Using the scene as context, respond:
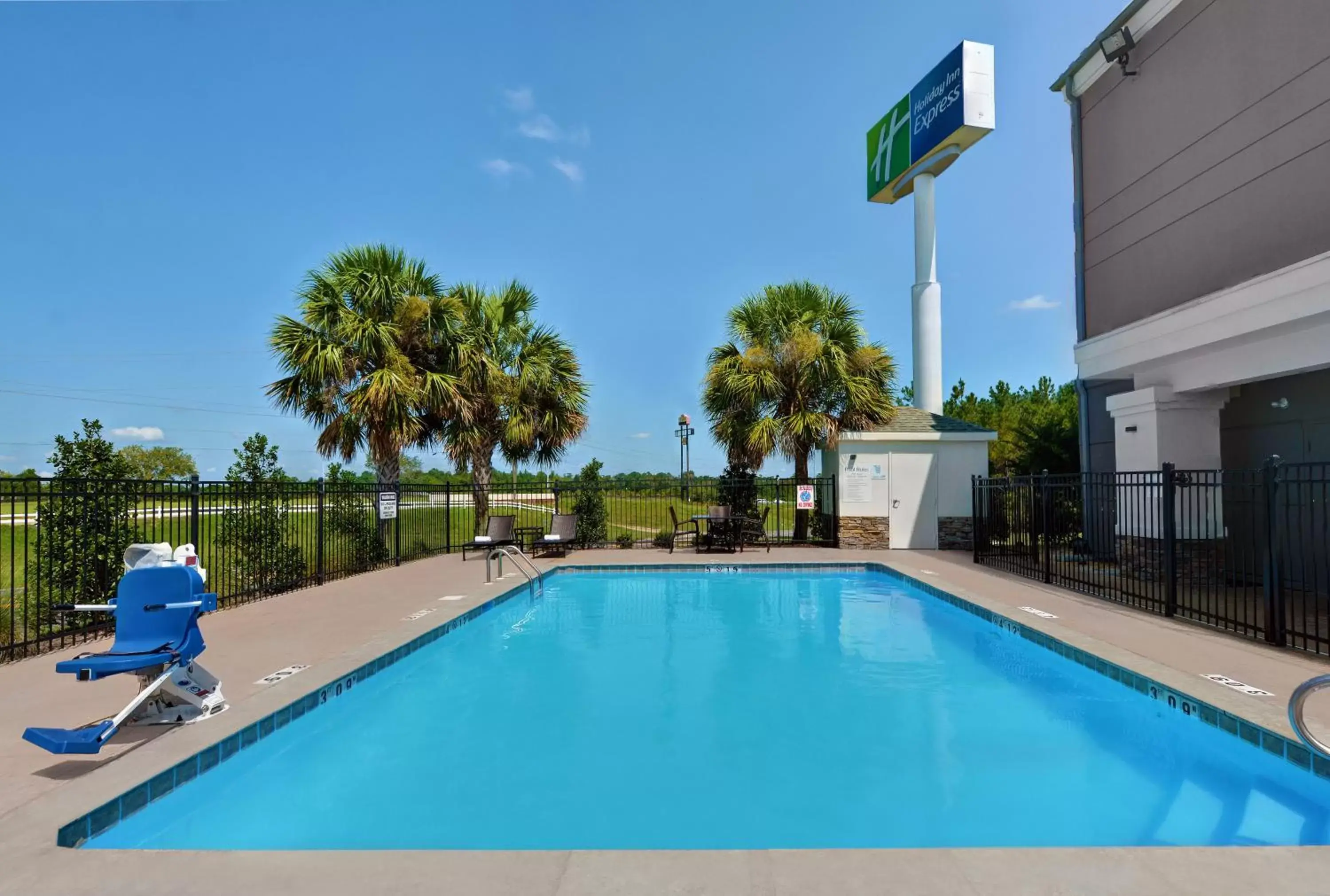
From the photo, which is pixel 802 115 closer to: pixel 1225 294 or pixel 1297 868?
pixel 1225 294

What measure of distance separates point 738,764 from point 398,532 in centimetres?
983

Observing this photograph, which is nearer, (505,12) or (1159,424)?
(1159,424)

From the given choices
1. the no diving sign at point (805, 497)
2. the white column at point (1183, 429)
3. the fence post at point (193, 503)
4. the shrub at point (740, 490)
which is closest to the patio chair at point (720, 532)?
the shrub at point (740, 490)

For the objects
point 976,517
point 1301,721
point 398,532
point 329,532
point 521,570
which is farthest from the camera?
point 398,532

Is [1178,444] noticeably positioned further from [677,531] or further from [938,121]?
[938,121]

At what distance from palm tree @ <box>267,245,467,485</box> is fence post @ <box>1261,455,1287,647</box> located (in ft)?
37.7

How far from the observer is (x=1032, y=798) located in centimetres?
355

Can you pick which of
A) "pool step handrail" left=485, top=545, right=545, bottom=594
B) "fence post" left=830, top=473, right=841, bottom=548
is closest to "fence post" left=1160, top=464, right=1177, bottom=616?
"fence post" left=830, top=473, right=841, bottom=548

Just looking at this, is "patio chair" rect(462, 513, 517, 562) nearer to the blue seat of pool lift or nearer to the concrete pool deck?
the concrete pool deck

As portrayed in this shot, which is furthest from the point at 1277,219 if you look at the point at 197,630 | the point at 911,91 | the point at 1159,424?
the point at 911,91

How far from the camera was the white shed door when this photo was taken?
14.0 m

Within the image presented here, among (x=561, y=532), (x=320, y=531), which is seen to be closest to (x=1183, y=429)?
(x=561, y=532)

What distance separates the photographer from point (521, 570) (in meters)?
10.9

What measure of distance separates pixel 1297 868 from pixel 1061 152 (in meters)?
13.4
